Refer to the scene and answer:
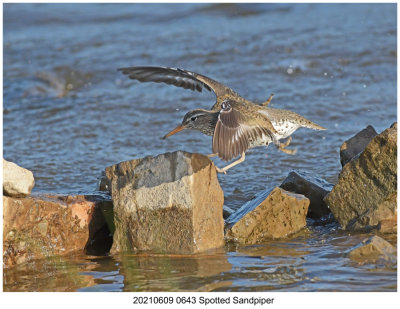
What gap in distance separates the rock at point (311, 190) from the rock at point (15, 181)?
8.33 ft

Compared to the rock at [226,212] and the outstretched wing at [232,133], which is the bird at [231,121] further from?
the rock at [226,212]

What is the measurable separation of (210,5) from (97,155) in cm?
836

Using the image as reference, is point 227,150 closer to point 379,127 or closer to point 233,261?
point 233,261

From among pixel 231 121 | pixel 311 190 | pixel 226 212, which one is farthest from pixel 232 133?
pixel 311 190

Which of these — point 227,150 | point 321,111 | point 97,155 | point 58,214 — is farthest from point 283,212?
point 321,111

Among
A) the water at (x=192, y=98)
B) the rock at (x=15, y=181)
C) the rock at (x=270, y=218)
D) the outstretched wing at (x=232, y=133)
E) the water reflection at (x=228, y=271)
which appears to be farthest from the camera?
the rock at (x=270, y=218)

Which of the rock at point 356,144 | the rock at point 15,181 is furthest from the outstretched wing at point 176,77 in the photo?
the rock at point 15,181

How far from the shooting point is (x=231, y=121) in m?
6.28

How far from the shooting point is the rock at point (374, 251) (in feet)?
17.2

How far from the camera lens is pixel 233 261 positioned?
555 centimetres

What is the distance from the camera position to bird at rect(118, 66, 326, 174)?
6.07 metres

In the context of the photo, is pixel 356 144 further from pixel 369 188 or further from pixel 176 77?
pixel 176 77

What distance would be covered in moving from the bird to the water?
3.00 ft

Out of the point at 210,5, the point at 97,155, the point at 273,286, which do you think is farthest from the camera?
the point at 210,5
